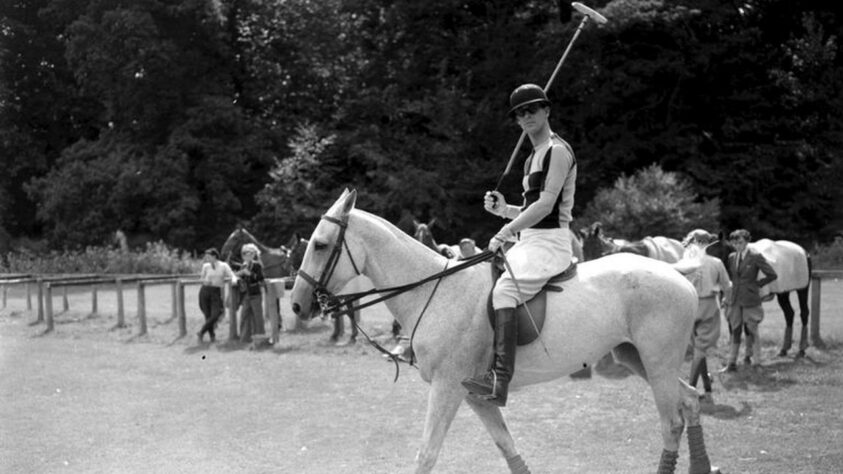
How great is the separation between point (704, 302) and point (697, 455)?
5572mm

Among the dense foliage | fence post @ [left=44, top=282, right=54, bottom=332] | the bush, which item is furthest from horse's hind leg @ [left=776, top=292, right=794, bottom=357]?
the bush

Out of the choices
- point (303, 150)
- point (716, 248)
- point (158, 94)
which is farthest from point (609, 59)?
point (716, 248)

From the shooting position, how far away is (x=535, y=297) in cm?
822

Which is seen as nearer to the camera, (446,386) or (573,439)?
(446,386)

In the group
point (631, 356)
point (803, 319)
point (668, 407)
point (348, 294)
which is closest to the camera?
point (348, 294)

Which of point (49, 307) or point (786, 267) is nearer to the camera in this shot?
point (786, 267)

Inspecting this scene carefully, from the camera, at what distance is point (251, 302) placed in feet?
67.7

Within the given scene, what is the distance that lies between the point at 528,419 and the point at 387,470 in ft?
10.5

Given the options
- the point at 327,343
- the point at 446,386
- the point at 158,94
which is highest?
the point at 158,94

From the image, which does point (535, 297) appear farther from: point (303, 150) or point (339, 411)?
point (303, 150)

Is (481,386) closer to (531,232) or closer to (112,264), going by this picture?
(531,232)

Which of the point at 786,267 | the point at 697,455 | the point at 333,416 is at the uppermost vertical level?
the point at 786,267

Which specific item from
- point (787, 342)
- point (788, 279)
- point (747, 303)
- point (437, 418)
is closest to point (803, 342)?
point (787, 342)

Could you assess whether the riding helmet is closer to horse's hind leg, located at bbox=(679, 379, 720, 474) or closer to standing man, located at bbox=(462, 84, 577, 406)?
standing man, located at bbox=(462, 84, 577, 406)
